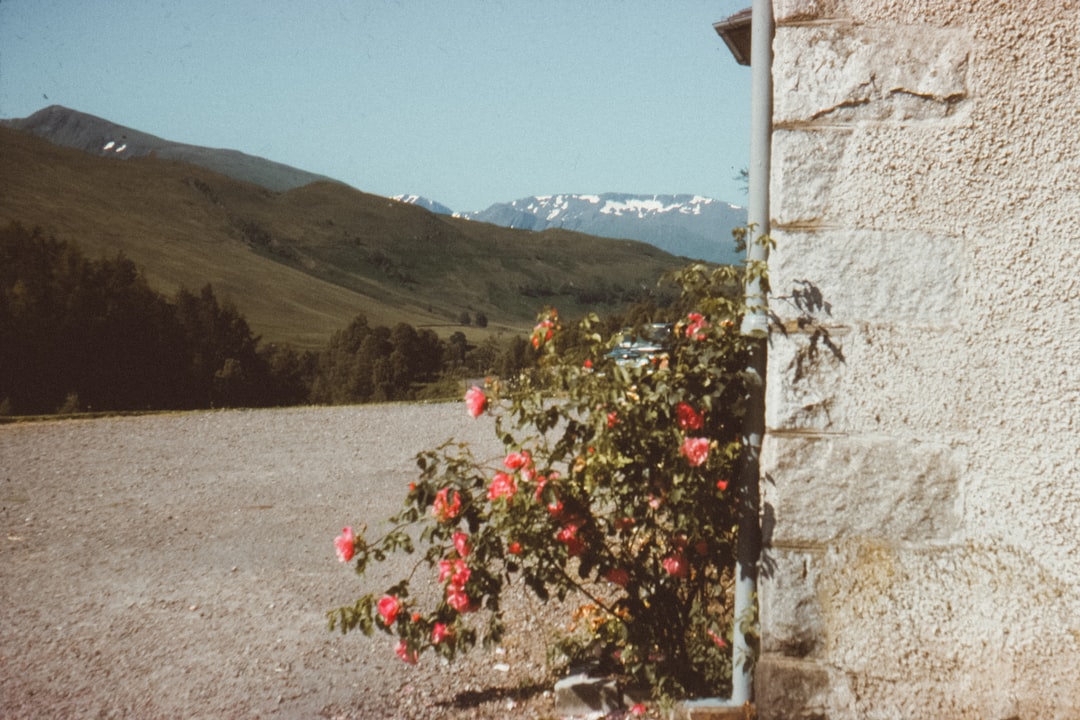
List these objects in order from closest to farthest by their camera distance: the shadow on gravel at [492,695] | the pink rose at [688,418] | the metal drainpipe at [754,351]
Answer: the metal drainpipe at [754,351]
the pink rose at [688,418]
the shadow on gravel at [492,695]

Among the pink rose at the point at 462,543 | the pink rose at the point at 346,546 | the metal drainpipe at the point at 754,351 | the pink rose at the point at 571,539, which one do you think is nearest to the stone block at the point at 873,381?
the metal drainpipe at the point at 754,351

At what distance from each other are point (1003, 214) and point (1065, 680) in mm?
1373

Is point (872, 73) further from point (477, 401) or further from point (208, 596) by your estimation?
point (208, 596)

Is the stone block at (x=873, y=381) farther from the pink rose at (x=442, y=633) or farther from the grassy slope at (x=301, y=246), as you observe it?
the grassy slope at (x=301, y=246)

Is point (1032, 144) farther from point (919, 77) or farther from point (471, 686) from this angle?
point (471, 686)

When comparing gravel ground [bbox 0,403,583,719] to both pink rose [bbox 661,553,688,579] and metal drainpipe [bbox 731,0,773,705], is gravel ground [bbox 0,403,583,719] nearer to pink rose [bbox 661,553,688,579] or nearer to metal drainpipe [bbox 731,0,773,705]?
pink rose [bbox 661,553,688,579]

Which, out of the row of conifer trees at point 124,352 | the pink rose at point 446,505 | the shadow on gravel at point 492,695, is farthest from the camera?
the row of conifer trees at point 124,352

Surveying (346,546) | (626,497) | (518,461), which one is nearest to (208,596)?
(346,546)

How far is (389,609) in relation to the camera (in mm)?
3012

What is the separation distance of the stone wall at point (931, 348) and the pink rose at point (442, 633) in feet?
4.38

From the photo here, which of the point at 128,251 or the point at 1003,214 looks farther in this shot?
the point at 128,251

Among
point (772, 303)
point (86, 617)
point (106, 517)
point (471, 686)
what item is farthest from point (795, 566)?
A: point (106, 517)

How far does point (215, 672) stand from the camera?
3725 mm

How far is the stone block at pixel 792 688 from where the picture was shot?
→ 2.42 metres
